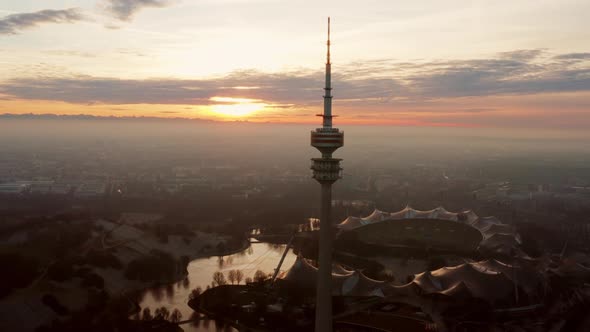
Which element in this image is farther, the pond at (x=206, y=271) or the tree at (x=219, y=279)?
the tree at (x=219, y=279)

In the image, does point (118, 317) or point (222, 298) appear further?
point (222, 298)

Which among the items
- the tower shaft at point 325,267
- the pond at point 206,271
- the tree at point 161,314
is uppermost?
the tower shaft at point 325,267

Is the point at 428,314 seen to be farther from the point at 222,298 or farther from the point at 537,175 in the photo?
the point at 537,175

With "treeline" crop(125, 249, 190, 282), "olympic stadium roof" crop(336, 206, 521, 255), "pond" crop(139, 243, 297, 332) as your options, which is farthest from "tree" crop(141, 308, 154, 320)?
"olympic stadium roof" crop(336, 206, 521, 255)

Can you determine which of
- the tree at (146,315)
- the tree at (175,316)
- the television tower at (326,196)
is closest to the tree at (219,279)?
the tree at (175,316)

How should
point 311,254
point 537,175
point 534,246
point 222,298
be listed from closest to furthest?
point 222,298 < point 311,254 < point 534,246 < point 537,175

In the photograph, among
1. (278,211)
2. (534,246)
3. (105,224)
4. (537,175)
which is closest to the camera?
(534,246)

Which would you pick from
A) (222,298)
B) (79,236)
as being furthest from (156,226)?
(222,298)

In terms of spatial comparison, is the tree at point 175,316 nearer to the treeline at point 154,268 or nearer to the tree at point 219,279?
the tree at point 219,279
